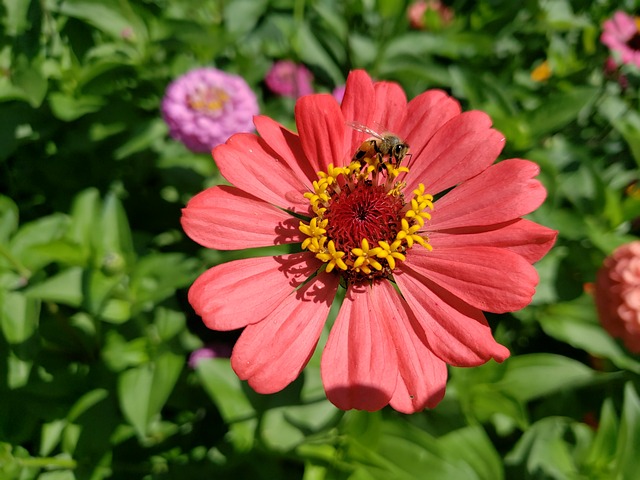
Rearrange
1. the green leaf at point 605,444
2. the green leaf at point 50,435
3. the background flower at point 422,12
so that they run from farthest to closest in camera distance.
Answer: the background flower at point 422,12 < the green leaf at point 50,435 < the green leaf at point 605,444

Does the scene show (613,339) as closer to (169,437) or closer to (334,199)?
(334,199)

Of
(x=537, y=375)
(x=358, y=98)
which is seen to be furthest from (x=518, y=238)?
(x=537, y=375)

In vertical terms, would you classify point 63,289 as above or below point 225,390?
above

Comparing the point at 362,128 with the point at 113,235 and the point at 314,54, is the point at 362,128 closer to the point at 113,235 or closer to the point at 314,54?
the point at 113,235

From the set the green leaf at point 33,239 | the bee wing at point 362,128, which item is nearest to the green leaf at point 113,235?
the green leaf at point 33,239

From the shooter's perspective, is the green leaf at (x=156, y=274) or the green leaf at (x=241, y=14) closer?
the green leaf at (x=156, y=274)

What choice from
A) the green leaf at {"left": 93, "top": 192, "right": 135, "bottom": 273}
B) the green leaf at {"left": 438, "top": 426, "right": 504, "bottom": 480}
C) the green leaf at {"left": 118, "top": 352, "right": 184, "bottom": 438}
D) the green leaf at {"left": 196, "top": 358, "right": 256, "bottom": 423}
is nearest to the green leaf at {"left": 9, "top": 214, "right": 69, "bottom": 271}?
the green leaf at {"left": 93, "top": 192, "right": 135, "bottom": 273}

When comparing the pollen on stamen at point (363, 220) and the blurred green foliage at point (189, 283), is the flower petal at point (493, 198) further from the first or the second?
the blurred green foliage at point (189, 283)

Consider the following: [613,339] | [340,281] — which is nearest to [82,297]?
[340,281]
